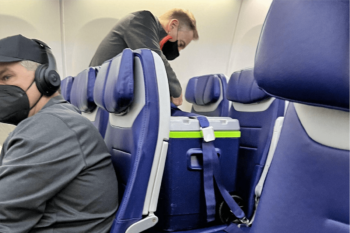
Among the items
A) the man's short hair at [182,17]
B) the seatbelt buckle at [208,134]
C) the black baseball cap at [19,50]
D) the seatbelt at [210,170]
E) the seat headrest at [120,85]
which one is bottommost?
the seatbelt at [210,170]

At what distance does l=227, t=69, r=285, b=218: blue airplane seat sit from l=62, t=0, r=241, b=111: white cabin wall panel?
234cm

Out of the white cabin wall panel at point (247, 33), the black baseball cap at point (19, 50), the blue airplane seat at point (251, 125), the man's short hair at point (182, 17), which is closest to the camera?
the black baseball cap at point (19, 50)

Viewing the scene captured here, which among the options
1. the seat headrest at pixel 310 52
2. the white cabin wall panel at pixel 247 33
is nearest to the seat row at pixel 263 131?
the seat headrest at pixel 310 52

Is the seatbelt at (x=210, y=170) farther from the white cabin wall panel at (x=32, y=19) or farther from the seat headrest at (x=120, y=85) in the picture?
the white cabin wall panel at (x=32, y=19)

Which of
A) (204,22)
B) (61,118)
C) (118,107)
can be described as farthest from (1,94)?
(204,22)

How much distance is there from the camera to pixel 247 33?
190 inches

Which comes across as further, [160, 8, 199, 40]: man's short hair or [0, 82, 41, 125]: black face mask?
[160, 8, 199, 40]: man's short hair

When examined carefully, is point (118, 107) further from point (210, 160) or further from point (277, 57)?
point (277, 57)

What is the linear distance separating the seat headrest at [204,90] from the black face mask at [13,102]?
207 centimetres

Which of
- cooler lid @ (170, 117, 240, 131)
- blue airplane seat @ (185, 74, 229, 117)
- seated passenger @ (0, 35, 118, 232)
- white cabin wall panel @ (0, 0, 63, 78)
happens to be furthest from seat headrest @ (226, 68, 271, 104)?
white cabin wall panel @ (0, 0, 63, 78)

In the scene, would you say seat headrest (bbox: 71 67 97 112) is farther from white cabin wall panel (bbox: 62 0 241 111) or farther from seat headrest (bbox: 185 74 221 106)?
white cabin wall panel (bbox: 62 0 241 111)

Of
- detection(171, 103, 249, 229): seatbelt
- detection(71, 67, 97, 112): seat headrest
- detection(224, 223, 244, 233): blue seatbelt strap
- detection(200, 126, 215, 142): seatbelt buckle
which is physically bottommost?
detection(224, 223, 244, 233): blue seatbelt strap

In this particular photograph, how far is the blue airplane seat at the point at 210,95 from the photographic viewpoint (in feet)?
9.73

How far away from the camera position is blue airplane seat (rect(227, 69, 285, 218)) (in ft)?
6.77
